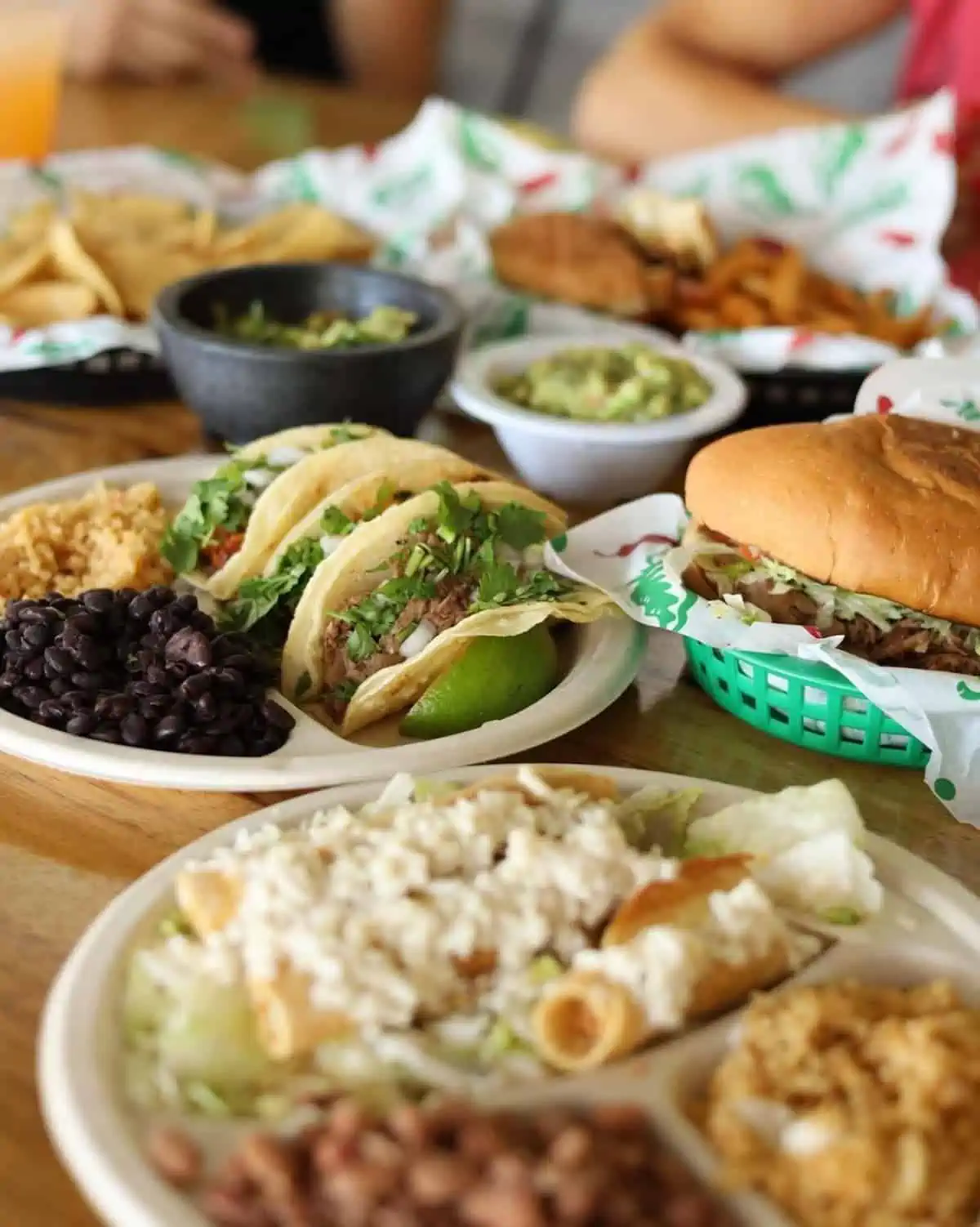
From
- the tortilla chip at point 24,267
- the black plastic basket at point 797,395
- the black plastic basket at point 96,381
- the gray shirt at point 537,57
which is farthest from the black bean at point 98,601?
the gray shirt at point 537,57

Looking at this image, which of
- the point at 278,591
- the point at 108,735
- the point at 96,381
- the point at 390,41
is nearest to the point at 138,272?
the point at 96,381

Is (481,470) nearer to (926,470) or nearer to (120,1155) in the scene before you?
(926,470)

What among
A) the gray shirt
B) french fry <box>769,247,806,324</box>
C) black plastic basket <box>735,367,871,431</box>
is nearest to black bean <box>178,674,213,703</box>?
black plastic basket <box>735,367,871,431</box>

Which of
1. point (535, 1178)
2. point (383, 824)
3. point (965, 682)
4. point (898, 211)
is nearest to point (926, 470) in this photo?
point (965, 682)

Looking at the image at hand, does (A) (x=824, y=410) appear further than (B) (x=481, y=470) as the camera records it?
Yes

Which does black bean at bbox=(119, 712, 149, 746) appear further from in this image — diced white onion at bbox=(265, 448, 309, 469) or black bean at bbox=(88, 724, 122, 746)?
diced white onion at bbox=(265, 448, 309, 469)

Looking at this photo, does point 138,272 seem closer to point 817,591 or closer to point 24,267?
point 24,267

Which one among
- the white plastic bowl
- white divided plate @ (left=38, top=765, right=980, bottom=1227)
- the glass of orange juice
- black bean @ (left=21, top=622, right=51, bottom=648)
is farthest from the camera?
the glass of orange juice
